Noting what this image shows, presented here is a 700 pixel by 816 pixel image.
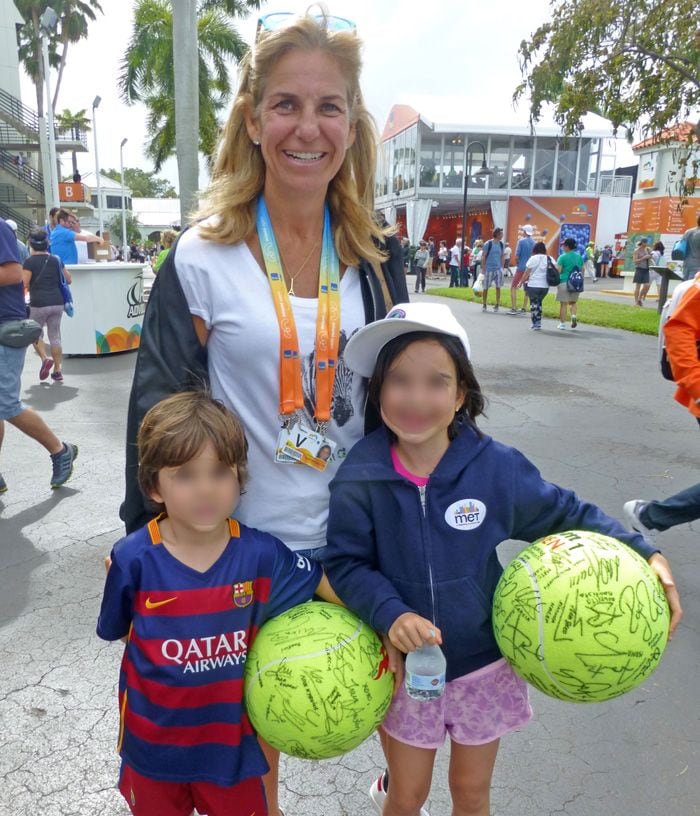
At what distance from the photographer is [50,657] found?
318 centimetres

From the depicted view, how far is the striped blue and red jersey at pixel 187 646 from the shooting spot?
1699 mm

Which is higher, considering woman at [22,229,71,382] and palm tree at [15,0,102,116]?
palm tree at [15,0,102,116]

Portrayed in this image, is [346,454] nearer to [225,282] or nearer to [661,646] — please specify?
[225,282]

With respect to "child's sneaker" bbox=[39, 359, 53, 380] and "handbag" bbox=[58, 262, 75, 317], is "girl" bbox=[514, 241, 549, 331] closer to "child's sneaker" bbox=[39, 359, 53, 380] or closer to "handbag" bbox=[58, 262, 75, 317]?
"handbag" bbox=[58, 262, 75, 317]

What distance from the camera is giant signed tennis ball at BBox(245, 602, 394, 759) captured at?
1.60 metres

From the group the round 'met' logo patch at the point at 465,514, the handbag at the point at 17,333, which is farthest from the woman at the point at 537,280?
the round 'met' logo patch at the point at 465,514

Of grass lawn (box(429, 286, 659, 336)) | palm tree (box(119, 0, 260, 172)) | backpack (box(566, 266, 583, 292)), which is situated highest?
palm tree (box(119, 0, 260, 172))

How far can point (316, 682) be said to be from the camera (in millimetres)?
1600

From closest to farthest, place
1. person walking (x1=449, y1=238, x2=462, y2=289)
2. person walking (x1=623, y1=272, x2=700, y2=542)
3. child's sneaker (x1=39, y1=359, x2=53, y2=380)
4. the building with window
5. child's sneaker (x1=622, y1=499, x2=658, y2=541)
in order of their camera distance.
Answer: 1. person walking (x1=623, y1=272, x2=700, y2=542)
2. child's sneaker (x1=622, y1=499, x2=658, y2=541)
3. child's sneaker (x1=39, y1=359, x2=53, y2=380)
4. person walking (x1=449, y1=238, x2=462, y2=289)
5. the building with window

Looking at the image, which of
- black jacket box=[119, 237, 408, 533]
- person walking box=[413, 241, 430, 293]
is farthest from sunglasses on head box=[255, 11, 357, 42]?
person walking box=[413, 241, 430, 293]

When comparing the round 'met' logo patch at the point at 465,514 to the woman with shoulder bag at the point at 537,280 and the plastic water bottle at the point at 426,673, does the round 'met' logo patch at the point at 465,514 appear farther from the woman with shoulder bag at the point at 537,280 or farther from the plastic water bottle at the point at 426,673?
the woman with shoulder bag at the point at 537,280

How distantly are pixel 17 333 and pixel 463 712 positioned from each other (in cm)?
425

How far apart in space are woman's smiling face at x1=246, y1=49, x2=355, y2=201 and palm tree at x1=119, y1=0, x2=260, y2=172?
24.4 metres

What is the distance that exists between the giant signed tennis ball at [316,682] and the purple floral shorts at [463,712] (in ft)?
0.59
